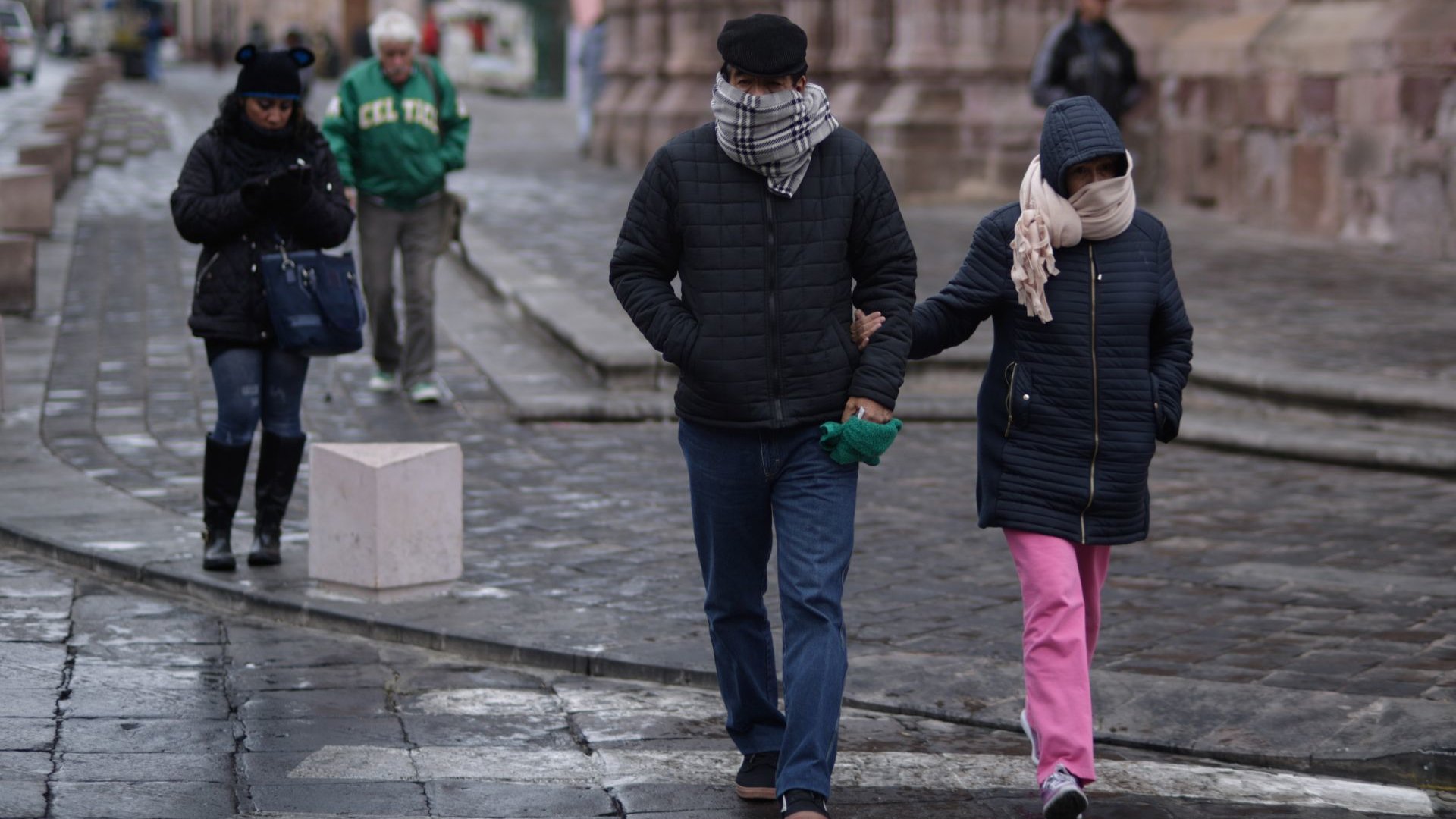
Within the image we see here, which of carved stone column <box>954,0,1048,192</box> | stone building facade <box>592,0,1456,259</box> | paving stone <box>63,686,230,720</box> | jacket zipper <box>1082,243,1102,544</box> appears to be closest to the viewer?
jacket zipper <box>1082,243,1102,544</box>

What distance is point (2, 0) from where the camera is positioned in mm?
63031

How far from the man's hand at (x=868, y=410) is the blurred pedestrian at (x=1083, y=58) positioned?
30.8ft

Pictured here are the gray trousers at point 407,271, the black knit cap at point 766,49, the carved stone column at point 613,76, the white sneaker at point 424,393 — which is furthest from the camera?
the carved stone column at point 613,76

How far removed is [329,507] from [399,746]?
1.75 m

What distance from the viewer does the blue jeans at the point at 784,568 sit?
15.3ft

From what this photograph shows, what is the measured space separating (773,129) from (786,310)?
40cm

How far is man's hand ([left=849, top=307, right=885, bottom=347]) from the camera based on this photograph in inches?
187

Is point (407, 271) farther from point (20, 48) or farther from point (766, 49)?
point (20, 48)

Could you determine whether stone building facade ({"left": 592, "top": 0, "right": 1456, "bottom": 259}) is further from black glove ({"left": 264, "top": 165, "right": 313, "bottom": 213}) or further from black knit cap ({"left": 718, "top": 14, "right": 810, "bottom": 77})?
black knit cap ({"left": 718, "top": 14, "right": 810, "bottom": 77})

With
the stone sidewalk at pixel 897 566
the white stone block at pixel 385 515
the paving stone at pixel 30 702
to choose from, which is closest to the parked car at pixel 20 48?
the stone sidewalk at pixel 897 566

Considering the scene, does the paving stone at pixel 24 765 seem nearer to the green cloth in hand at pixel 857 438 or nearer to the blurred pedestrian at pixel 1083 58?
the green cloth in hand at pixel 857 438

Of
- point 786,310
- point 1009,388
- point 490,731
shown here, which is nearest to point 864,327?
point 786,310

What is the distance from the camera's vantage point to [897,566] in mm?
7488

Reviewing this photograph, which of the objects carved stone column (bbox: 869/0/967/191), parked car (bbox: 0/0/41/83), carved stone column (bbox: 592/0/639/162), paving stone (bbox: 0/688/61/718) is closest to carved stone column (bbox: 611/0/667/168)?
carved stone column (bbox: 592/0/639/162)
